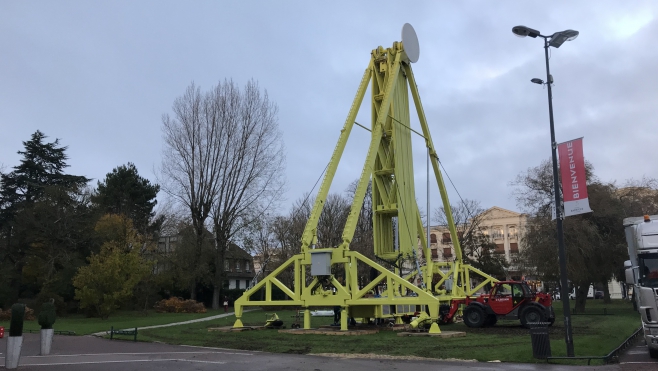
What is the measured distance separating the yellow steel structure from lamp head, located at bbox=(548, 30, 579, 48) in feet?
31.7

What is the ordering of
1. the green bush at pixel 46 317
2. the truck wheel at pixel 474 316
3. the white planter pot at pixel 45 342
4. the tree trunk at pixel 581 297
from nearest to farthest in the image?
the green bush at pixel 46 317 → the white planter pot at pixel 45 342 → the truck wheel at pixel 474 316 → the tree trunk at pixel 581 297

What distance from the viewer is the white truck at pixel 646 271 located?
40.8 feet

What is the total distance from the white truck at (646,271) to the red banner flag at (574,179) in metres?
2.44

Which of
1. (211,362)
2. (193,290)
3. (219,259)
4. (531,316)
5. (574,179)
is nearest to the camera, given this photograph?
(574,179)

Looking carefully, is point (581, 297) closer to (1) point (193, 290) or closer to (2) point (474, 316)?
(2) point (474, 316)

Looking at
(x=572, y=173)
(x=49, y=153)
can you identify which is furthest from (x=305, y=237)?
(x=49, y=153)

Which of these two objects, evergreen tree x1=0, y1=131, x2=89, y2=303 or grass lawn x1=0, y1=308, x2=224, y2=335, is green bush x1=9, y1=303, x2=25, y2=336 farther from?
evergreen tree x1=0, y1=131, x2=89, y2=303

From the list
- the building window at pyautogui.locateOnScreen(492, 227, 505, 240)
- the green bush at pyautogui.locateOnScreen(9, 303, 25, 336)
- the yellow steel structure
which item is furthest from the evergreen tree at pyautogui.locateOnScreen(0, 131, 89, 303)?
the building window at pyautogui.locateOnScreen(492, 227, 505, 240)

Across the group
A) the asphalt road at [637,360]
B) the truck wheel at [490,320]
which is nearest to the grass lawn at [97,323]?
the truck wheel at [490,320]

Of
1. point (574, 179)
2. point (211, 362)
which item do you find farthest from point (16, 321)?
point (574, 179)

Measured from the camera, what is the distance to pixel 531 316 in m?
21.1

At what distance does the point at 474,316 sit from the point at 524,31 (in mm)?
12671

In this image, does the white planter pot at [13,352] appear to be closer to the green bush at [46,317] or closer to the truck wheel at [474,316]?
the green bush at [46,317]

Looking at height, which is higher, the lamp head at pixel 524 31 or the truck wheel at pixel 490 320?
the lamp head at pixel 524 31
